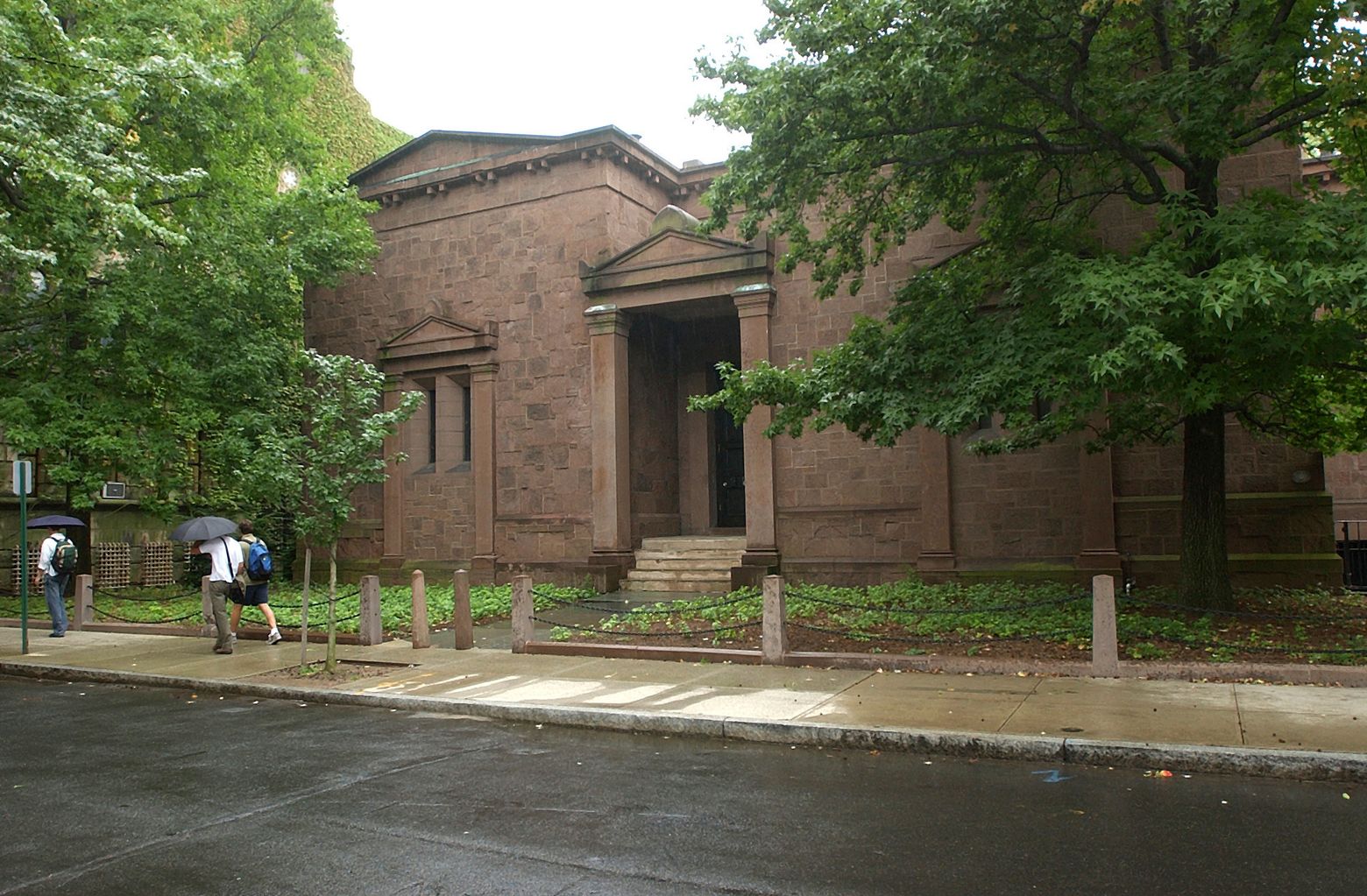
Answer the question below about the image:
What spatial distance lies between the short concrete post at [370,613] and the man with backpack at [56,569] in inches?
208

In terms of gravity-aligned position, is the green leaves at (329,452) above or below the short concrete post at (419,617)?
above

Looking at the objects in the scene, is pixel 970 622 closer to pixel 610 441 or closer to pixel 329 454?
pixel 329 454

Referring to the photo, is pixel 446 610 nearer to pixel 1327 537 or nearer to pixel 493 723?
pixel 493 723

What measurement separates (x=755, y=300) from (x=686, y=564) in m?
4.86

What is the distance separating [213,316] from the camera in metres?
17.9

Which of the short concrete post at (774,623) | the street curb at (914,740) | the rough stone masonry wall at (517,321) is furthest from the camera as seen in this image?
the rough stone masonry wall at (517,321)

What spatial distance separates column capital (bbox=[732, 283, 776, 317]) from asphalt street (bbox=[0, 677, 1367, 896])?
10.5 m

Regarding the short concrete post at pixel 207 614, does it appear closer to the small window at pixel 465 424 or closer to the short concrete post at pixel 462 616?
the short concrete post at pixel 462 616

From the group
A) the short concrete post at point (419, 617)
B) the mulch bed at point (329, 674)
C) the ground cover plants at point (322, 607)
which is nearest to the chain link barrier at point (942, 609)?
the ground cover plants at point (322, 607)

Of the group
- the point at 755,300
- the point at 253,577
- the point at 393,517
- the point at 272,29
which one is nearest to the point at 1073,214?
the point at 755,300

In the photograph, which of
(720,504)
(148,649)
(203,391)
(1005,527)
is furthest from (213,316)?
(1005,527)

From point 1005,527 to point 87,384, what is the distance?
50.5ft

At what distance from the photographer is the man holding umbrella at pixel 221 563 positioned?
13.0 meters

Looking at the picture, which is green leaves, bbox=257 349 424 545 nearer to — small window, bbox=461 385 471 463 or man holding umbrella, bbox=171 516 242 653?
man holding umbrella, bbox=171 516 242 653
